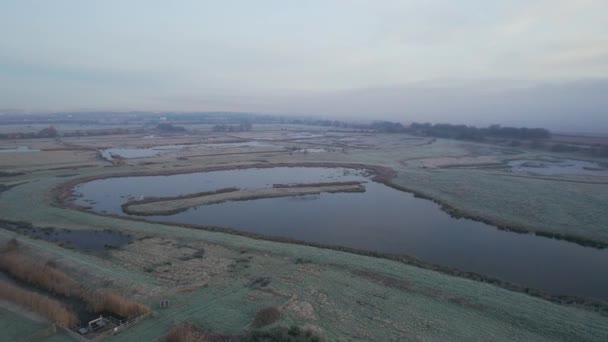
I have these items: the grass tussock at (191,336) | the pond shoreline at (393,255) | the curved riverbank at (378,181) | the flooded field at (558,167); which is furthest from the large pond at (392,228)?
the flooded field at (558,167)

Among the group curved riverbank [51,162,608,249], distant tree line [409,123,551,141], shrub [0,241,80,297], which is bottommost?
shrub [0,241,80,297]

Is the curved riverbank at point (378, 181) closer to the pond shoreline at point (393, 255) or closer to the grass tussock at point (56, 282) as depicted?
the pond shoreline at point (393, 255)

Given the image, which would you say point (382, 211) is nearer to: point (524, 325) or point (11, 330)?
point (524, 325)

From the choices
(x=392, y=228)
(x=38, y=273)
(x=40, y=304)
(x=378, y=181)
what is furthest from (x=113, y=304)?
(x=378, y=181)

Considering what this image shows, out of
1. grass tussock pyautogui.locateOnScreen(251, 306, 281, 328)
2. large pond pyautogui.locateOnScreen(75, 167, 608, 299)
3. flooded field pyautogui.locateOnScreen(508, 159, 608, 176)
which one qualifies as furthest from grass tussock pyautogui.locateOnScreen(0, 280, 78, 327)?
flooded field pyautogui.locateOnScreen(508, 159, 608, 176)

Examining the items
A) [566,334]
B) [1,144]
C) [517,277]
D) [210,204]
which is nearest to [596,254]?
[517,277]

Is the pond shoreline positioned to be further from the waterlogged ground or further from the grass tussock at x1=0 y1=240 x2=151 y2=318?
the grass tussock at x1=0 y1=240 x2=151 y2=318

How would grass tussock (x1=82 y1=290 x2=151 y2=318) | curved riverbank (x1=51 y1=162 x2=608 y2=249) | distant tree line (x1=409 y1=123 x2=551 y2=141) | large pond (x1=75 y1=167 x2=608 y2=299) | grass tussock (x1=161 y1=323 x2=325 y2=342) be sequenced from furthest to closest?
distant tree line (x1=409 y1=123 x2=551 y2=141)
curved riverbank (x1=51 y1=162 x2=608 y2=249)
large pond (x1=75 y1=167 x2=608 y2=299)
grass tussock (x1=82 y1=290 x2=151 y2=318)
grass tussock (x1=161 y1=323 x2=325 y2=342)
